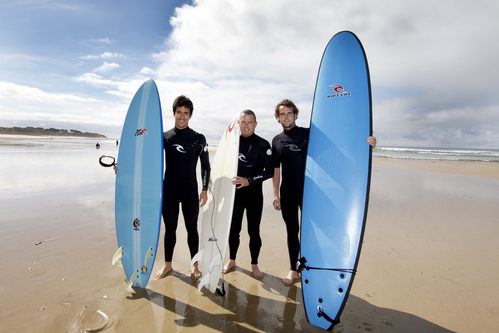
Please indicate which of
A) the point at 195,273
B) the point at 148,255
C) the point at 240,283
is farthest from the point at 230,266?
the point at 148,255

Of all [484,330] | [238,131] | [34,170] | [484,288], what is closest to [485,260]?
[484,288]

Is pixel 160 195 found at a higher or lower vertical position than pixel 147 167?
lower

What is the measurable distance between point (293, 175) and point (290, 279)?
1215 millimetres

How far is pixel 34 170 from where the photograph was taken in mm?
8016

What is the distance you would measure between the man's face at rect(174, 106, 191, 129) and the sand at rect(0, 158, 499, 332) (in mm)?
1806

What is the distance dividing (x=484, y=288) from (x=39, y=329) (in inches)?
173

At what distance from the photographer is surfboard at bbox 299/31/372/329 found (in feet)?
7.49

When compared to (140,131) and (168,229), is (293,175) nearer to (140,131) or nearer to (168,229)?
(168,229)

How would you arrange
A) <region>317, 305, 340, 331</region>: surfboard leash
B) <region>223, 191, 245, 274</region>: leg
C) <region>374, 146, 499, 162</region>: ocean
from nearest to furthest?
<region>317, 305, 340, 331</region>: surfboard leash → <region>223, 191, 245, 274</region>: leg → <region>374, 146, 499, 162</region>: ocean

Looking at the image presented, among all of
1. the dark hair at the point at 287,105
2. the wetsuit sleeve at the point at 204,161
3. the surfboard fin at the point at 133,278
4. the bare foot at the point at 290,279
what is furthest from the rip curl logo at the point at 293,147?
the surfboard fin at the point at 133,278

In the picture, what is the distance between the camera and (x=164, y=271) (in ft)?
9.43

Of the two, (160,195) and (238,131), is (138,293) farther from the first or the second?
(238,131)

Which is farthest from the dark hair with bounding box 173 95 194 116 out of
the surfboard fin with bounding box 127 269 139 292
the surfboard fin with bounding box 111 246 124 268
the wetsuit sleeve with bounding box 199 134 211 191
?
the surfboard fin with bounding box 127 269 139 292

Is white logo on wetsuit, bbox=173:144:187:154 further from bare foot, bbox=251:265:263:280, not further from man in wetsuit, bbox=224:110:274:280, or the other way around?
bare foot, bbox=251:265:263:280
